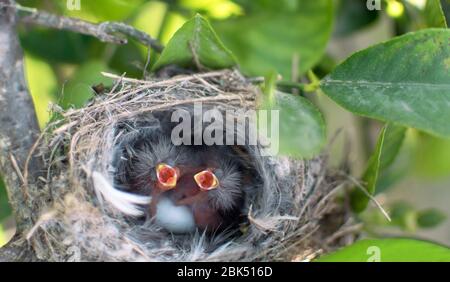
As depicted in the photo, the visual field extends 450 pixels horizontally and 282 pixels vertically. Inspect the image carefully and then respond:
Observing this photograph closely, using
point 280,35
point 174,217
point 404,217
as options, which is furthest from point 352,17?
point 174,217

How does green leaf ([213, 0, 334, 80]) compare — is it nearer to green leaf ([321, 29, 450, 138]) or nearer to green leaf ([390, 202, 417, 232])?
green leaf ([321, 29, 450, 138])

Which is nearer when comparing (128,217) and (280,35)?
(128,217)

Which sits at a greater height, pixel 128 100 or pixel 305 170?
pixel 128 100

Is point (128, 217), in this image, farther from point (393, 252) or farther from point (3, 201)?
point (393, 252)

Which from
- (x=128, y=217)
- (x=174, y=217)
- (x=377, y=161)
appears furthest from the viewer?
(x=174, y=217)

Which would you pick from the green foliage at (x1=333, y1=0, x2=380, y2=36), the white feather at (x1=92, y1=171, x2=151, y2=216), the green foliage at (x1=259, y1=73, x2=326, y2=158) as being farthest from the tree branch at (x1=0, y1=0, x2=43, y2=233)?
the green foliage at (x1=333, y1=0, x2=380, y2=36)

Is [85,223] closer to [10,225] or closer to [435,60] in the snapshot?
[435,60]
